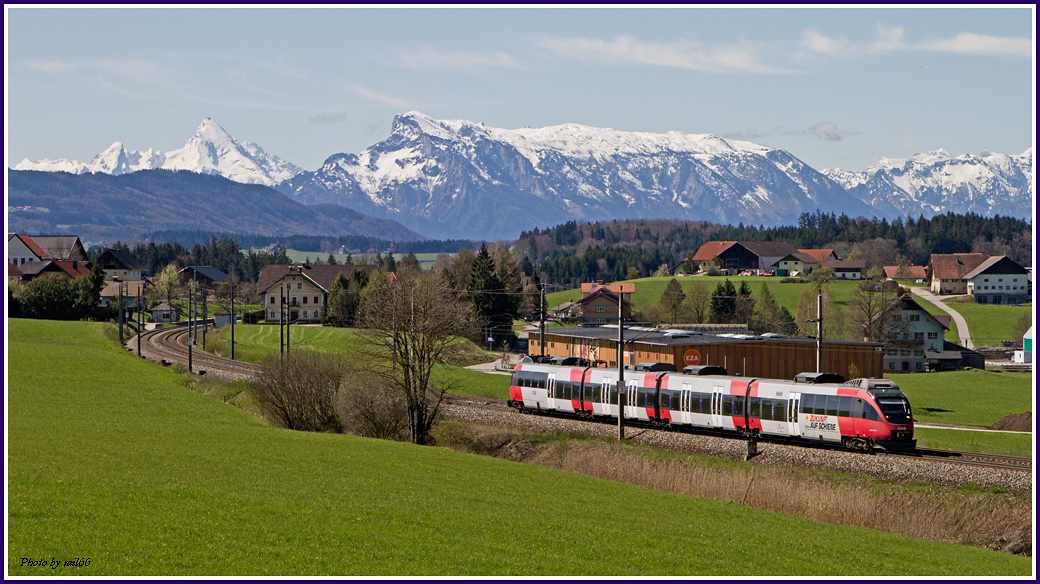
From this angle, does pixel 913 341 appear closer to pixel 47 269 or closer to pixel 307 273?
pixel 307 273

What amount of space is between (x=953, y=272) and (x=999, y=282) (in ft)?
32.8

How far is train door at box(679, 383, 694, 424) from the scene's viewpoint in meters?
44.9

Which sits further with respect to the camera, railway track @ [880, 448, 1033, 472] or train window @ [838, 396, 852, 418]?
train window @ [838, 396, 852, 418]

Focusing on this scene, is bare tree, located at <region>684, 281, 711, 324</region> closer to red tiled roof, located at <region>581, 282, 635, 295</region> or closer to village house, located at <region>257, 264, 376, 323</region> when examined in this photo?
red tiled roof, located at <region>581, 282, 635, 295</region>

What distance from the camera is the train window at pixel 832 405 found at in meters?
37.7

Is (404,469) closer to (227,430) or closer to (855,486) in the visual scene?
(227,430)

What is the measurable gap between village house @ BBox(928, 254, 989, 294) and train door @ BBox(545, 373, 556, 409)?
16290 cm

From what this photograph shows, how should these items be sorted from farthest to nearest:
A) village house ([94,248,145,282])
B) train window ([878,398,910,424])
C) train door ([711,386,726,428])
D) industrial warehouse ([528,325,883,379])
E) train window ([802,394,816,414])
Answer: village house ([94,248,145,282]) < industrial warehouse ([528,325,883,379]) < train door ([711,386,726,428]) < train window ([802,394,816,414]) < train window ([878,398,910,424])

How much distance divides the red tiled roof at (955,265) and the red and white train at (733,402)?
16359 centimetres

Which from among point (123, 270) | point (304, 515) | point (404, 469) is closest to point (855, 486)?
point (404, 469)

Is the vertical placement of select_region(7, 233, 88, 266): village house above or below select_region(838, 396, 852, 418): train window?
above

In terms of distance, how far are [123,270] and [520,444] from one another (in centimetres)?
15782

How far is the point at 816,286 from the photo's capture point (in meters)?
156

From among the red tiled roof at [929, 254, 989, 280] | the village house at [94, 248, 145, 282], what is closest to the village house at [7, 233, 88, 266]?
the village house at [94, 248, 145, 282]
